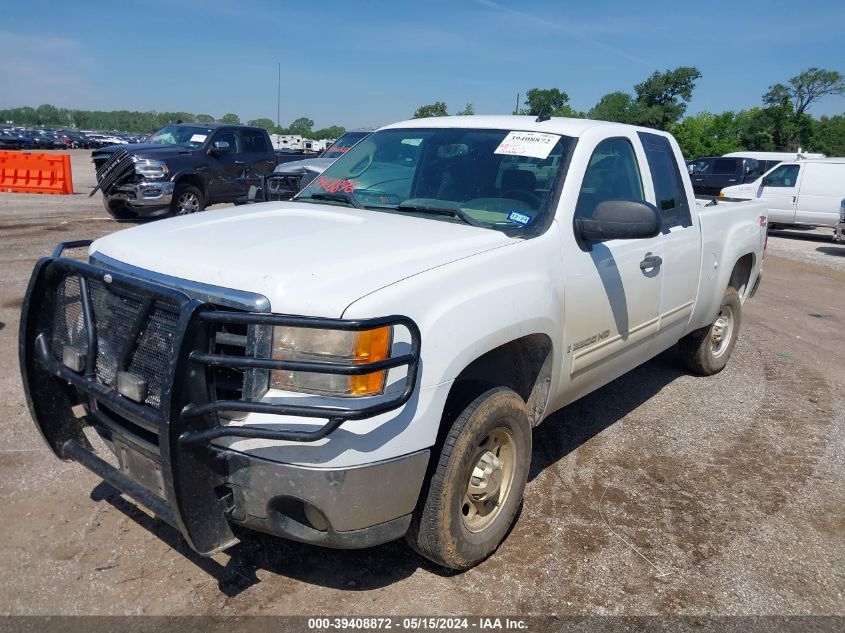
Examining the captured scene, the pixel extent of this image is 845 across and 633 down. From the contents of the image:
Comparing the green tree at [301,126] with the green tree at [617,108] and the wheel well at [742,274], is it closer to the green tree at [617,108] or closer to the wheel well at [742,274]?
the green tree at [617,108]

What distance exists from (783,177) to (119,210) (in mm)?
15486

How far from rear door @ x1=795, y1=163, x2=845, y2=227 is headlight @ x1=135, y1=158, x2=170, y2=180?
14.6 m

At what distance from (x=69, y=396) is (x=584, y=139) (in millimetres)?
2903

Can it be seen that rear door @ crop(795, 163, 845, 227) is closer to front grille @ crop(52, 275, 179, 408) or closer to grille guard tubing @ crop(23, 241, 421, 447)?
grille guard tubing @ crop(23, 241, 421, 447)

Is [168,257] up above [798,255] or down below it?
above

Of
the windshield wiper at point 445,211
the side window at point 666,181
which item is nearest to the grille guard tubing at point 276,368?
the windshield wiper at point 445,211

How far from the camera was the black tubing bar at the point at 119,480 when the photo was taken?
101 inches

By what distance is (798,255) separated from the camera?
14.5 meters

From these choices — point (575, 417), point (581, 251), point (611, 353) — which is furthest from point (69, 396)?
point (575, 417)

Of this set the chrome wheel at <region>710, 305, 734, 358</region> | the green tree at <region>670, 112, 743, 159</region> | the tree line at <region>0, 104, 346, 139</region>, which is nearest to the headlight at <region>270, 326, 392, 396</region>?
the chrome wheel at <region>710, 305, 734, 358</region>

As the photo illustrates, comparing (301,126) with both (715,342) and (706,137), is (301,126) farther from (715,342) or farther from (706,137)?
(715,342)

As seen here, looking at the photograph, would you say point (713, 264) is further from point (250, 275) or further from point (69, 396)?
point (69, 396)

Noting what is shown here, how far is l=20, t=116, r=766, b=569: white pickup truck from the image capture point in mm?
2400

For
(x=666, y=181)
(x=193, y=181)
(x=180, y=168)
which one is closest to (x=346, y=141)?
(x=193, y=181)
